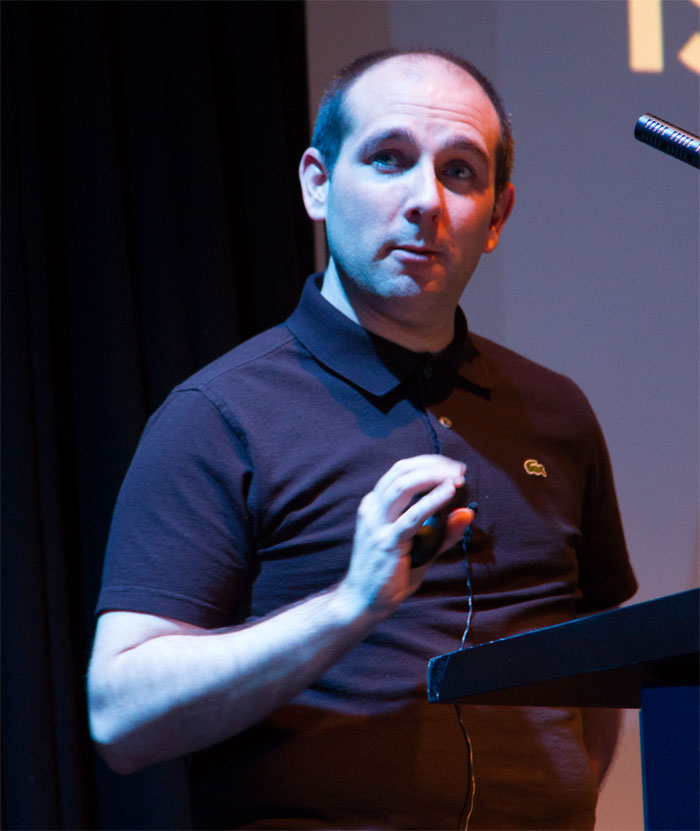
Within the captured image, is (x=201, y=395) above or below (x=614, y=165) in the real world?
below

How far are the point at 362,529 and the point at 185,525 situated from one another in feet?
0.94

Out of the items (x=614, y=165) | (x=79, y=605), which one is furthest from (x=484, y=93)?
(x=79, y=605)

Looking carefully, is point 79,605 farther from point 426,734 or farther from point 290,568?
point 426,734

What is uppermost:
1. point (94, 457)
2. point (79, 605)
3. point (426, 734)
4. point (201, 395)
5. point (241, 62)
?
point (241, 62)

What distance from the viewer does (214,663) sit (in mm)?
1029

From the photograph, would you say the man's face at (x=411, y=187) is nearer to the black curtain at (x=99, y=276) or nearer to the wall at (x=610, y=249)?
the wall at (x=610, y=249)

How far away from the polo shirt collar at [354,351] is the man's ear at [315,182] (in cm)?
12

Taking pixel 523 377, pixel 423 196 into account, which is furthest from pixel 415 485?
pixel 523 377

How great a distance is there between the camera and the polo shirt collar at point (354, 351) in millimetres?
1295

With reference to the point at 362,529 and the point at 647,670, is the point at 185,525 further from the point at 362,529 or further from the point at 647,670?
the point at 647,670

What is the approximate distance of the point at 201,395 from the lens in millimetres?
1219

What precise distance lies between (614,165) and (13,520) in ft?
4.04

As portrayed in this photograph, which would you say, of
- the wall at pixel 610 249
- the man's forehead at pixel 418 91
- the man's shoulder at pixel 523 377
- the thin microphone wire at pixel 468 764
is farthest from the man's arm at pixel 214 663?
the wall at pixel 610 249

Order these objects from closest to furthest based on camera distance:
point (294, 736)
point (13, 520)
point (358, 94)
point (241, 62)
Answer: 1. point (294, 736)
2. point (358, 94)
3. point (13, 520)
4. point (241, 62)
